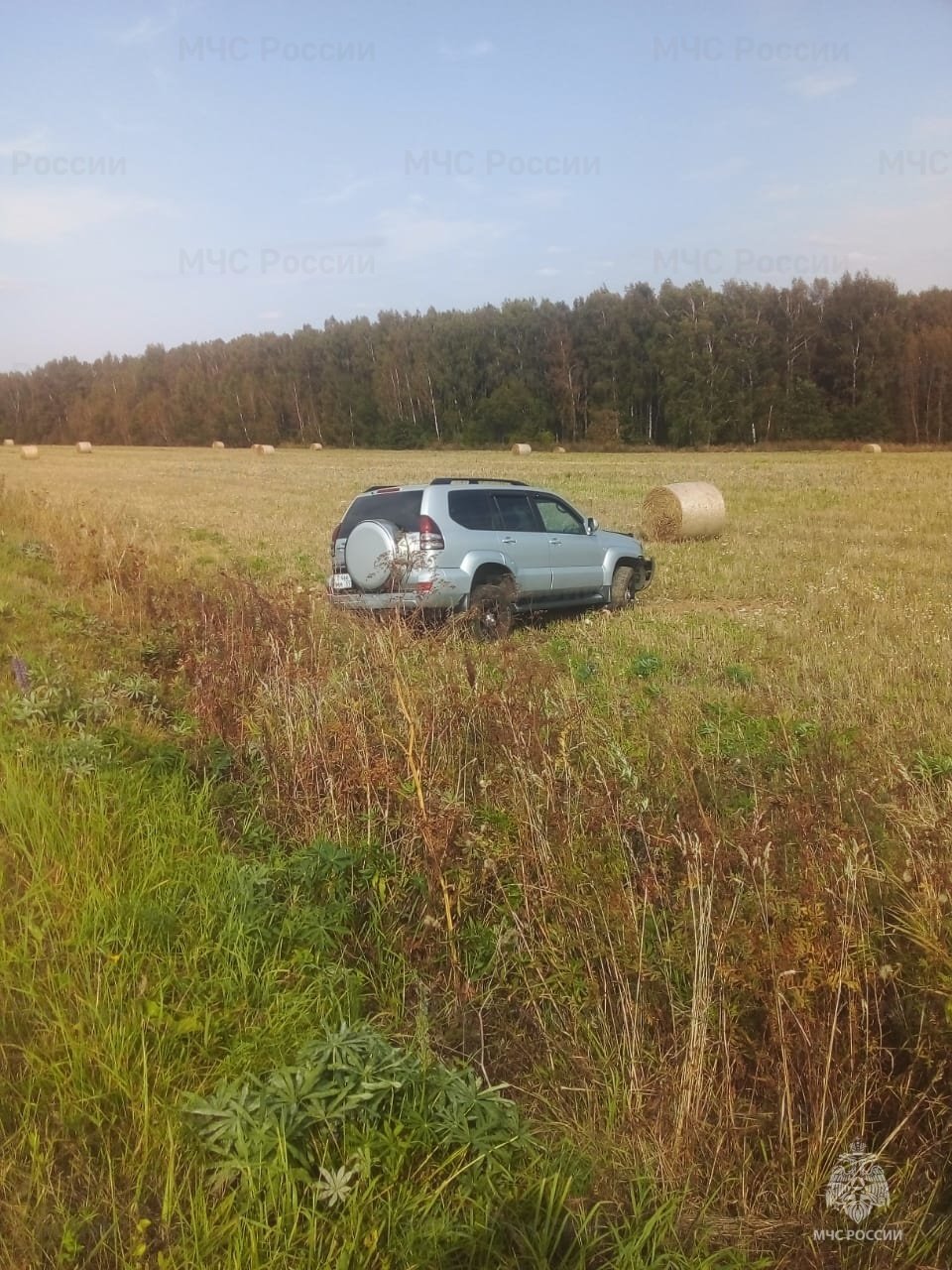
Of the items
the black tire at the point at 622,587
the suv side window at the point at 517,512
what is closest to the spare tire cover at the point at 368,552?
the suv side window at the point at 517,512

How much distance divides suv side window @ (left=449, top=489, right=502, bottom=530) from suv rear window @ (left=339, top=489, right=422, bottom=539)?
39 cm

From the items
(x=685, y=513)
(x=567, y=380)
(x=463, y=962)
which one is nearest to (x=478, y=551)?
(x=463, y=962)

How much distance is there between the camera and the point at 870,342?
6469 cm

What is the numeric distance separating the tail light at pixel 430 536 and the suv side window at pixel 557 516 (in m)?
1.86

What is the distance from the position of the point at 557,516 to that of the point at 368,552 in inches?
128

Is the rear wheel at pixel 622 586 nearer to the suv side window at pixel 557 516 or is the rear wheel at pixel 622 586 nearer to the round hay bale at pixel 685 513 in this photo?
the suv side window at pixel 557 516

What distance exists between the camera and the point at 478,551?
9.92 meters

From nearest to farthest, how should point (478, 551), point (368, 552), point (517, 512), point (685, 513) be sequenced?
point (368, 552), point (478, 551), point (517, 512), point (685, 513)

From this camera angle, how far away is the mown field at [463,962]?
8.52ft

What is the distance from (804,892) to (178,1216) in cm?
215

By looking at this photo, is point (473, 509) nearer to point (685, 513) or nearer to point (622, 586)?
point (622, 586)

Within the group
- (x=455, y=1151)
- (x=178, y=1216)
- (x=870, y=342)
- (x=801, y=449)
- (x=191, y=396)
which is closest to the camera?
(x=178, y=1216)

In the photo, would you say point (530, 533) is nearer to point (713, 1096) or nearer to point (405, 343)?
point (713, 1096)

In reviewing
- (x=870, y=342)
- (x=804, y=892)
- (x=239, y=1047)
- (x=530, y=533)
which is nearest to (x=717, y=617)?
(x=530, y=533)
